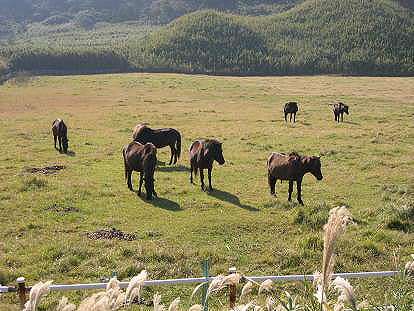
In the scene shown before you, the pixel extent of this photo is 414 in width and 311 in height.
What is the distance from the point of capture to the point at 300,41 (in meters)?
125

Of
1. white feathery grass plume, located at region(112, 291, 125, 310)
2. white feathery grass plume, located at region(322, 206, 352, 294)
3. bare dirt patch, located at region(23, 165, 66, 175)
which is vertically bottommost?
bare dirt patch, located at region(23, 165, 66, 175)

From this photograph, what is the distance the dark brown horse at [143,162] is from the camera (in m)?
16.9

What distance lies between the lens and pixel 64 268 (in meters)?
11.1

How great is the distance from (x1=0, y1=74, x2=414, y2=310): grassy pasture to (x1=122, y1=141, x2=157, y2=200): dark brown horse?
0.57 m

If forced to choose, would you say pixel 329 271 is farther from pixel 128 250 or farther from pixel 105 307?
pixel 128 250

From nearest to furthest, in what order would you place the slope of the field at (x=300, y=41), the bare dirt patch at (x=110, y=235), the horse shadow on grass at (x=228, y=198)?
the bare dirt patch at (x=110, y=235)
the horse shadow on grass at (x=228, y=198)
the slope of the field at (x=300, y=41)

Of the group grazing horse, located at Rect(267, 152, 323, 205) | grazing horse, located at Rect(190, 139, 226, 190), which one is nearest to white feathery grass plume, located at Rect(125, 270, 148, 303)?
grazing horse, located at Rect(267, 152, 323, 205)

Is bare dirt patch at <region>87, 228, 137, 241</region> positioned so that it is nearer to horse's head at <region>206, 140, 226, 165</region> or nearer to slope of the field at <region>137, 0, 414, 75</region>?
horse's head at <region>206, 140, 226, 165</region>

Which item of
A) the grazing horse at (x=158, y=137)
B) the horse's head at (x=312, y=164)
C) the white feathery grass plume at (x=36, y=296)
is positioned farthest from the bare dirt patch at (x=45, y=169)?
the white feathery grass plume at (x=36, y=296)

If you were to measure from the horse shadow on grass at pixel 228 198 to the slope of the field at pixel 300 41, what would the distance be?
84499 mm

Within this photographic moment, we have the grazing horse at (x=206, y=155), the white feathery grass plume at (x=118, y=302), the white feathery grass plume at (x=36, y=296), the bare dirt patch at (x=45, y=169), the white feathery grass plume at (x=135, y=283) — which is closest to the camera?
the white feathery grass plume at (x=36, y=296)

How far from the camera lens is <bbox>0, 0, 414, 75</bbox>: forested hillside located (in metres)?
101

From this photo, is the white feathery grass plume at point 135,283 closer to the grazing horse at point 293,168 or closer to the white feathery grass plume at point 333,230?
the white feathery grass plume at point 333,230

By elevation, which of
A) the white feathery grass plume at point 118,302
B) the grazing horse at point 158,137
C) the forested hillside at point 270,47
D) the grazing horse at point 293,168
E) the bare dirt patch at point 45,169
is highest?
the forested hillside at point 270,47
